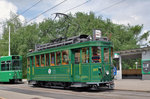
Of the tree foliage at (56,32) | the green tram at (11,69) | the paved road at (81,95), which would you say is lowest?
the paved road at (81,95)

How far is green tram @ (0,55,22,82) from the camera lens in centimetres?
2347

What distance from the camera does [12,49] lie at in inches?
1566

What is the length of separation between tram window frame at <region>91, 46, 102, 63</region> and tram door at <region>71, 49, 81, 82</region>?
1025mm

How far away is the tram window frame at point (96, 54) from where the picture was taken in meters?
13.9

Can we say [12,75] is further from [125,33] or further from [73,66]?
[125,33]

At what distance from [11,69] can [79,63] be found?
11.4 m

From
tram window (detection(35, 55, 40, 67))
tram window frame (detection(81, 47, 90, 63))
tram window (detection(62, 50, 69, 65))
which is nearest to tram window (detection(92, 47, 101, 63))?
tram window frame (detection(81, 47, 90, 63))

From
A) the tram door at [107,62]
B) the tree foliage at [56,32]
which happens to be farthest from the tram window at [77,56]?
the tree foliage at [56,32]

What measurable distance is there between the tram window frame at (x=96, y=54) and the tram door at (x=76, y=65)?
1.02 m

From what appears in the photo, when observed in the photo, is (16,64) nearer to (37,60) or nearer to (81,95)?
(37,60)

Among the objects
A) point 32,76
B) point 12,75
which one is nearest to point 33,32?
point 12,75

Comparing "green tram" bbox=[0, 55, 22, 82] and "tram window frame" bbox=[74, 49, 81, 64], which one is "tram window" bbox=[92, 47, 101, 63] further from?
"green tram" bbox=[0, 55, 22, 82]

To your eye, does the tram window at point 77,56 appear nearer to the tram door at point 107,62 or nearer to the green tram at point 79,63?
the green tram at point 79,63

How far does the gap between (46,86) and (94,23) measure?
86.2ft
